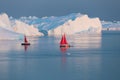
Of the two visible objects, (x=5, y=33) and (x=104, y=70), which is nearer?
(x=104, y=70)

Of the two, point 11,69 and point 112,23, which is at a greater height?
point 112,23

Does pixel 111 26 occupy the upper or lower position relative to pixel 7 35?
upper

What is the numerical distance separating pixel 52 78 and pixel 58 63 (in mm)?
6420

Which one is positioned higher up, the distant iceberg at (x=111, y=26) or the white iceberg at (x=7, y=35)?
the distant iceberg at (x=111, y=26)

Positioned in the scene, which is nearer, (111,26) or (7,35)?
(7,35)

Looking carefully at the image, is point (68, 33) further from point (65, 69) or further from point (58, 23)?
point (65, 69)

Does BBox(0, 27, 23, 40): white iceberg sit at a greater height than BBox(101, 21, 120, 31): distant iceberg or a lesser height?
lesser

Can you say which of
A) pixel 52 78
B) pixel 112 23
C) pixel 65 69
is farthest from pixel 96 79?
pixel 112 23

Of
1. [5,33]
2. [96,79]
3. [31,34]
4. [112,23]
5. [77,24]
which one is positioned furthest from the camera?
[112,23]

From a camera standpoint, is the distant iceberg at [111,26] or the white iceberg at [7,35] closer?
the white iceberg at [7,35]

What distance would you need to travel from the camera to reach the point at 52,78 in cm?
1944

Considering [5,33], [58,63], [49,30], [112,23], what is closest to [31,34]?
[49,30]

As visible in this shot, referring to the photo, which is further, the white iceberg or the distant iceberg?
the distant iceberg

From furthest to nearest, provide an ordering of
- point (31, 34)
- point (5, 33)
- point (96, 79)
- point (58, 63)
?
point (31, 34) → point (5, 33) → point (58, 63) → point (96, 79)
